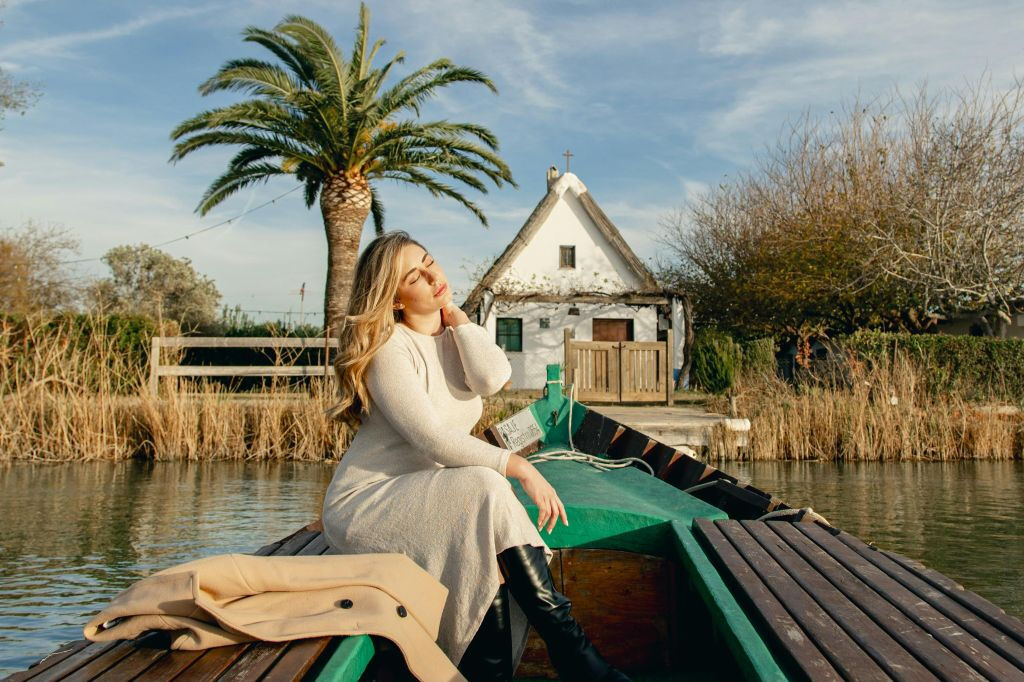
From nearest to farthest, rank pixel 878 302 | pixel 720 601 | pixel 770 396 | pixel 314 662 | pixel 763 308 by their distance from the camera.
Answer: pixel 314 662
pixel 720 601
pixel 770 396
pixel 878 302
pixel 763 308

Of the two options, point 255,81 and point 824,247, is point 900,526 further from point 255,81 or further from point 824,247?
point 824,247

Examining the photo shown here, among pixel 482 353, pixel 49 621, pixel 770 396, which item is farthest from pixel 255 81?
pixel 482 353

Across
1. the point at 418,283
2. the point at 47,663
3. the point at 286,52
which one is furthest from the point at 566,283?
the point at 47,663

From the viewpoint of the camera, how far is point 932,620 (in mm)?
2303

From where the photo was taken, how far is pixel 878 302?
2383cm

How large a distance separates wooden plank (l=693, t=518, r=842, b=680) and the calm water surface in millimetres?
3579

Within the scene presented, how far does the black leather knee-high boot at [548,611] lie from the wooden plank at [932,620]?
779 millimetres

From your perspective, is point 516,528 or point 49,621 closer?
point 516,528

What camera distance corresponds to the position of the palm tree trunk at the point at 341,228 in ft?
58.2

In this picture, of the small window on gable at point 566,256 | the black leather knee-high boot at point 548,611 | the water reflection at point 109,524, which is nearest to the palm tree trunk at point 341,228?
the water reflection at point 109,524

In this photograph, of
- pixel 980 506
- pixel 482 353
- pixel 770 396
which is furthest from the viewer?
pixel 770 396

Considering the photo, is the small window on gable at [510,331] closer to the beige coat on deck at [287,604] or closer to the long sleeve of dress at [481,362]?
the long sleeve of dress at [481,362]

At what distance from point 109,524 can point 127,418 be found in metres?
4.87

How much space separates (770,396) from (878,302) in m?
10.4
